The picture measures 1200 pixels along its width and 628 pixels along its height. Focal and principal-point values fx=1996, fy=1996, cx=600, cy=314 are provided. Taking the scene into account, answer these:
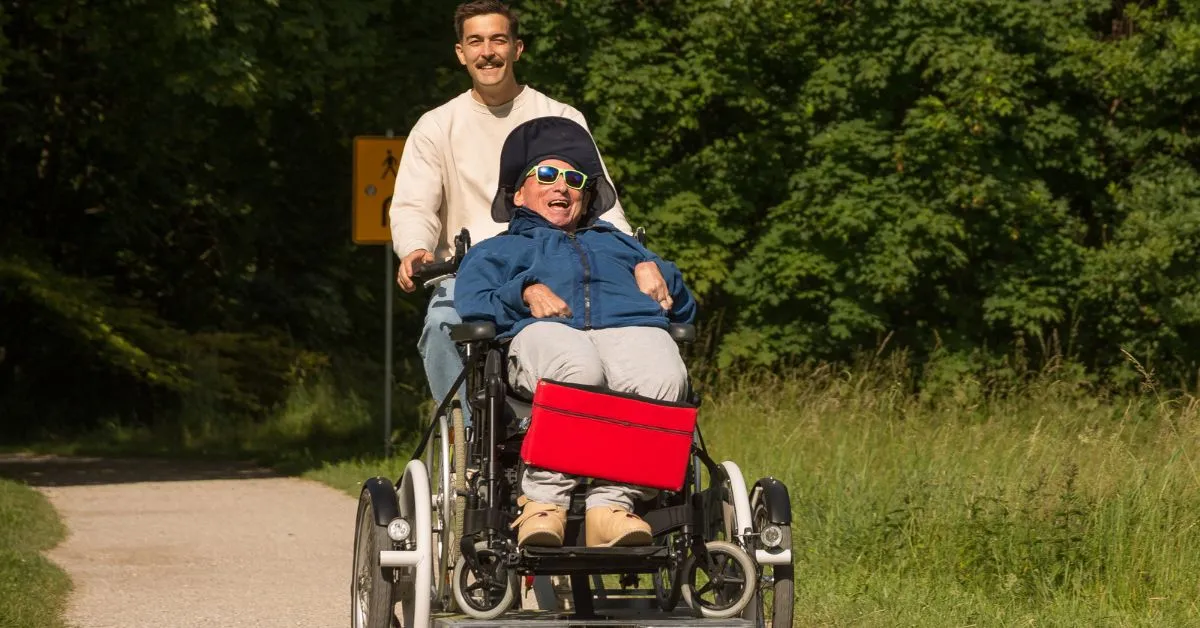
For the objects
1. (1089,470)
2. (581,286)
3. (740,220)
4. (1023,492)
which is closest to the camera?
(581,286)

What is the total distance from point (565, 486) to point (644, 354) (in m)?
0.44

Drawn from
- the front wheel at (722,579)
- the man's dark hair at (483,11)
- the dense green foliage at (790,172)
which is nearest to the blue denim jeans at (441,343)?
the man's dark hair at (483,11)

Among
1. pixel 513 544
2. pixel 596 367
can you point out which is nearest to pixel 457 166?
pixel 596 367

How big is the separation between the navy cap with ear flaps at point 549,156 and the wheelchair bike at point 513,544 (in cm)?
69

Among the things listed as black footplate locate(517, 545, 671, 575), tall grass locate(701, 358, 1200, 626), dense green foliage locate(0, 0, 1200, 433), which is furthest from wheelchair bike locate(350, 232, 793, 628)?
dense green foliage locate(0, 0, 1200, 433)

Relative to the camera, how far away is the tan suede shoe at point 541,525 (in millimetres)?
5148

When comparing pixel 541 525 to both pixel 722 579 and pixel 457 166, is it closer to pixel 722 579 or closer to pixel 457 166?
pixel 722 579

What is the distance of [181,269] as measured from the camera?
2456 cm

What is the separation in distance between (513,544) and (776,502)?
0.75 metres

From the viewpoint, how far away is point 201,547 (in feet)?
34.4

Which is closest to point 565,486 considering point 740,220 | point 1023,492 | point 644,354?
point 644,354

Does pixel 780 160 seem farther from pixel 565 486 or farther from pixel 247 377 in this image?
pixel 565 486

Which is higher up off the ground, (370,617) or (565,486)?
(565,486)

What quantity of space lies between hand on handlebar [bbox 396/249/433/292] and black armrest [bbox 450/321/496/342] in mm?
699
